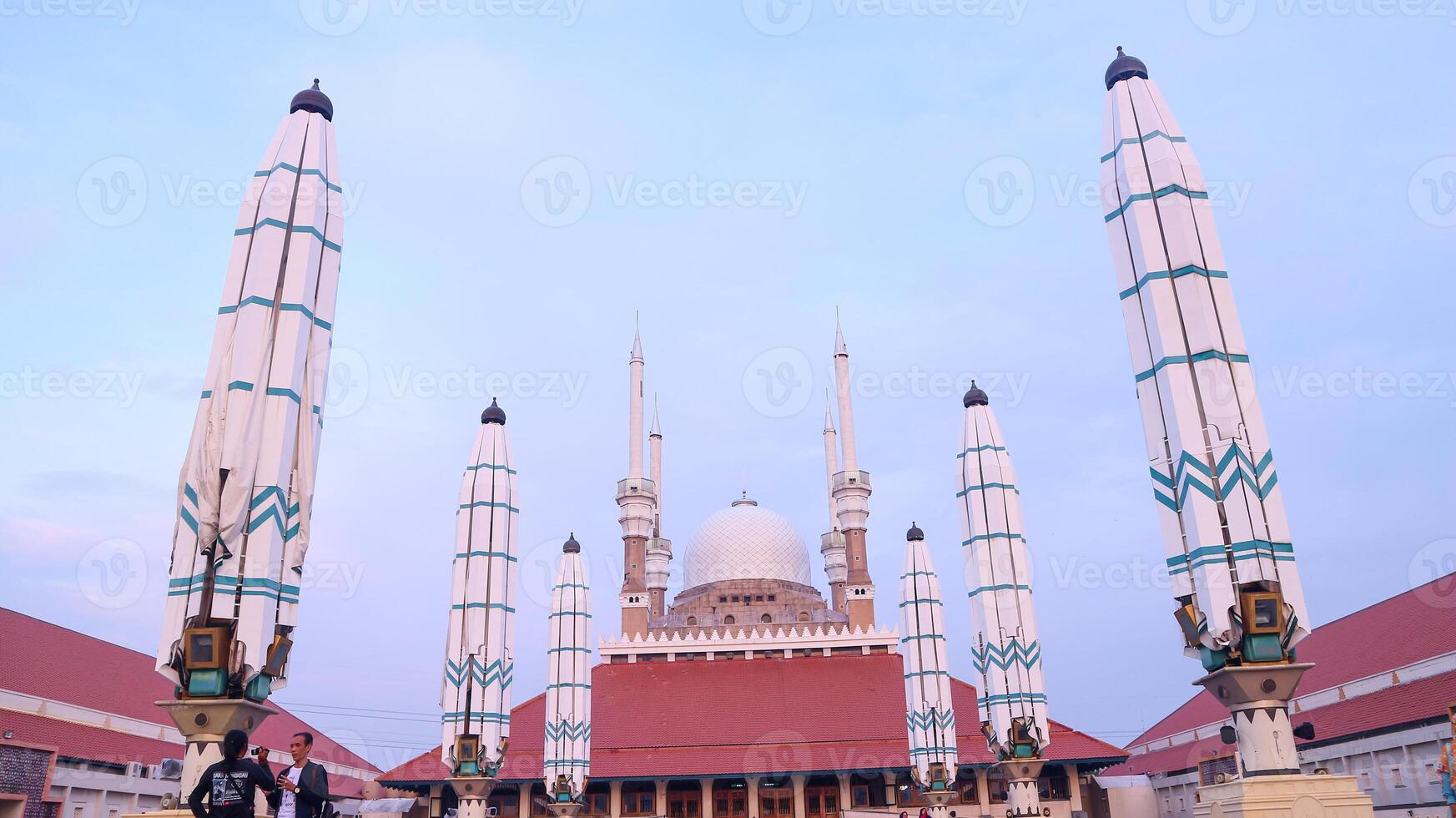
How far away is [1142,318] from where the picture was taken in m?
14.1

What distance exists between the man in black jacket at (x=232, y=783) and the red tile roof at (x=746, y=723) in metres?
28.9

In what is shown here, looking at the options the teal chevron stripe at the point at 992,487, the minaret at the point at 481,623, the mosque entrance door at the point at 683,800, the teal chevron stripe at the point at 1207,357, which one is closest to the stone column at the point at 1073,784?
the mosque entrance door at the point at 683,800

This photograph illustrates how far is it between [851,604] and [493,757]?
3342cm

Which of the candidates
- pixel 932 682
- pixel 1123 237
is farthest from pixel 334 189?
pixel 932 682

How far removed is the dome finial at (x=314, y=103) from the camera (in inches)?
586

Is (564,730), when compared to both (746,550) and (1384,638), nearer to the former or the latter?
(1384,638)

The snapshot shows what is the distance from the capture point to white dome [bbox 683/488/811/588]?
56250 millimetres

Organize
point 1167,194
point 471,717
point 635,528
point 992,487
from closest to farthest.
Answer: point 1167,194 → point 471,717 → point 992,487 → point 635,528

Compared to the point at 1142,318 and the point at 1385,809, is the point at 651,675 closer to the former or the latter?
the point at 1385,809

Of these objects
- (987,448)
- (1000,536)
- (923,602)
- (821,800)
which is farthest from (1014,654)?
(821,800)

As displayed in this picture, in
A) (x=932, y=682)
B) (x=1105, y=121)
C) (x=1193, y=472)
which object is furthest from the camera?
(x=932, y=682)

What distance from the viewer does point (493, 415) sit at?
82.8 feet

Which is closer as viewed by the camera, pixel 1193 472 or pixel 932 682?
pixel 1193 472

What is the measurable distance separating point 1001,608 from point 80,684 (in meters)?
28.9
